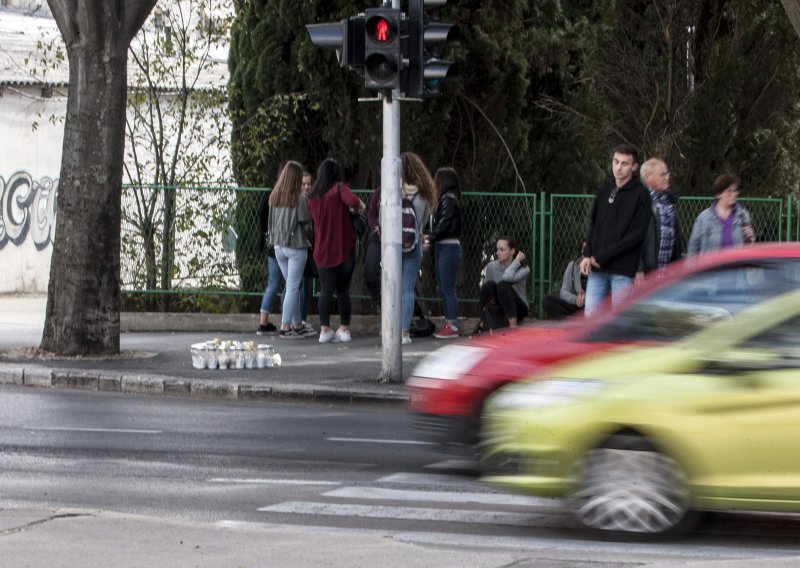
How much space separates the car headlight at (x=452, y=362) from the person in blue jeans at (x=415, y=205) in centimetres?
795

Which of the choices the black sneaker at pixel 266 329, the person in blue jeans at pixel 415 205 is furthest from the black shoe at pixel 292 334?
the person in blue jeans at pixel 415 205

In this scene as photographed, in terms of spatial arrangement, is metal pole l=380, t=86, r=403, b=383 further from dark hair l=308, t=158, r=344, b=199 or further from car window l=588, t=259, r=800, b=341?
car window l=588, t=259, r=800, b=341

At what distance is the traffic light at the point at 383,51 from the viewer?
13531mm

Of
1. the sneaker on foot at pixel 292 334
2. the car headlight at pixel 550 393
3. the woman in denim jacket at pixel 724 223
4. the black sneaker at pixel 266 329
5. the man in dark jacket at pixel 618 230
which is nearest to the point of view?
the car headlight at pixel 550 393

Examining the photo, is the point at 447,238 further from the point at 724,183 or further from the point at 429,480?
the point at 429,480

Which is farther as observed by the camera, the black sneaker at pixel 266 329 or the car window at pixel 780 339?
the black sneaker at pixel 266 329

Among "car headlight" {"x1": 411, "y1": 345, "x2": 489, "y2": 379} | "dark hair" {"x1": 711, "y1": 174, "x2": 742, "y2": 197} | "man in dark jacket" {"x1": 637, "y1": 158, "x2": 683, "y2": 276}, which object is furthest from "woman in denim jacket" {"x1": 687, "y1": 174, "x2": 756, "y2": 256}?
"car headlight" {"x1": 411, "y1": 345, "x2": 489, "y2": 379}

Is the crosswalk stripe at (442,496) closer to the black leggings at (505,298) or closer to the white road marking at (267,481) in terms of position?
the white road marking at (267,481)

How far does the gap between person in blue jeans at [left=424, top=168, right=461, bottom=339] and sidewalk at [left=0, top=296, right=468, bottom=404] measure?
1.47ft

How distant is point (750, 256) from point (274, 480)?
317 cm

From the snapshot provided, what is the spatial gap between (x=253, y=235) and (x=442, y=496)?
1162 centimetres

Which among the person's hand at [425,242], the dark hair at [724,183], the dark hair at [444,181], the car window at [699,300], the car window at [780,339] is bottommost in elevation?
the car window at [780,339]

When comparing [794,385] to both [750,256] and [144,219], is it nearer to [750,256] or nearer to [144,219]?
[750,256]

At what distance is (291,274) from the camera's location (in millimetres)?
18219
